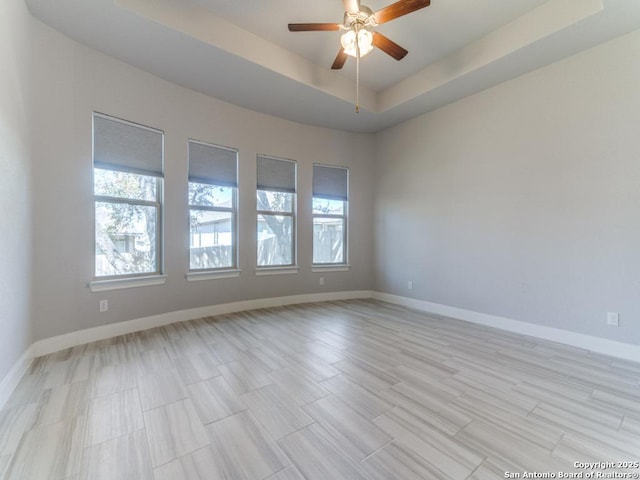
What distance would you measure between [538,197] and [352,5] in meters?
2.86

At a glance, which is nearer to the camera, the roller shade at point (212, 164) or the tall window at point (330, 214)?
the roller shade at point (212, 164)

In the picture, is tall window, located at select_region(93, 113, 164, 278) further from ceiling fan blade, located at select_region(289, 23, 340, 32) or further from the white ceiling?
ceiling fan blade, located at select_region(289, 23, 340, 32)

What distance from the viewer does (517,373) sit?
228cm

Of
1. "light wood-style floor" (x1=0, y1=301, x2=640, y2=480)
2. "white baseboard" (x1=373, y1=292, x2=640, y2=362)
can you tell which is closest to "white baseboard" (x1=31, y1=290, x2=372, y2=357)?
"light wood-style floor" (x1=0, y1=301, x2=640, y2=480)

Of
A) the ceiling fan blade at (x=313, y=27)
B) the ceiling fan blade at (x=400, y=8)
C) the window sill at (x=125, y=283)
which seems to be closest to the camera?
the ceiling fan blade at (x=400, y=8)

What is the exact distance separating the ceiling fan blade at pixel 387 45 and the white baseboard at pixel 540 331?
330cm

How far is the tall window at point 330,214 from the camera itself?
16.0 ft

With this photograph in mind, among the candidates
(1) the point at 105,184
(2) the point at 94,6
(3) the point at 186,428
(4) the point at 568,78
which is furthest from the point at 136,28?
(4) the point at 568,78

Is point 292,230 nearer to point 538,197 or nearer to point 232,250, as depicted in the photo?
point 232,250

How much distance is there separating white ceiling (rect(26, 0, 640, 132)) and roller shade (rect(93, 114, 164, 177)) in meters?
0.72

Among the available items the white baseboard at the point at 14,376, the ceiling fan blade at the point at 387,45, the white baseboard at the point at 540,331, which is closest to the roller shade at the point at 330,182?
the white baseboard at the point at 540,331

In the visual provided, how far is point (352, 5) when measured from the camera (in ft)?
7.23

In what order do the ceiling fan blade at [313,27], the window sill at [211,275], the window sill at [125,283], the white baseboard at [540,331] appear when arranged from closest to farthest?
the ceiling fan blade at [313,27] → the white baseboard at [540,331] → the window sill at [125,283] → the window sill at [211,275]

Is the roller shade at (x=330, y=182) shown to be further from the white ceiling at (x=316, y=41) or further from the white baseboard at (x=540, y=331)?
the white baseboard at (x=540, y=331)
